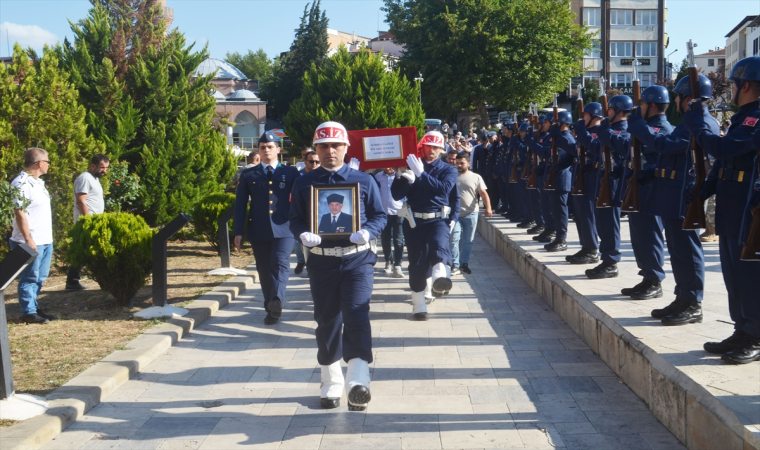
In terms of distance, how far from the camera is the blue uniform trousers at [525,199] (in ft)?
53.6

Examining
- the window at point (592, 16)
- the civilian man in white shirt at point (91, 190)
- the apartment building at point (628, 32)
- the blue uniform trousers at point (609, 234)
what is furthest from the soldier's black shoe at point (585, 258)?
the window at point (592, 16)

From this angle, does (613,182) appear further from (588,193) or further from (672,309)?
(672,309)

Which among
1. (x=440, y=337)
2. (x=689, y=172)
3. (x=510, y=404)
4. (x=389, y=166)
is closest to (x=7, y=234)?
(x=389, y=166)

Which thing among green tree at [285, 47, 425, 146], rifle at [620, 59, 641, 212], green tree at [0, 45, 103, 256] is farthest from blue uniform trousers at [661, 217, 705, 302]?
green tree at [285, 47, 425, 146]

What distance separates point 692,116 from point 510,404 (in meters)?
2.51

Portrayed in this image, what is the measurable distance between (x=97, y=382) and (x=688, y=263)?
16.2 feet

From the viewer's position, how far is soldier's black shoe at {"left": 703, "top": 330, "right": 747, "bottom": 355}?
5266 mm

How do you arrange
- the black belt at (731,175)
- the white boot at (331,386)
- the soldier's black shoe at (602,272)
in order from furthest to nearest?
the soldier's black shoe at (602,272) → the white boot at (331,386) → the black belt at (731,175)

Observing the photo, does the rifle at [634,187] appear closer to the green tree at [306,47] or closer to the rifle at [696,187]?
the rifle at [696,187]

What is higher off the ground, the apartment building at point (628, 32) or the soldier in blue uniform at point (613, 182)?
the apartment building at point (628, 32)

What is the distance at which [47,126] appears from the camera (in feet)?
38.3

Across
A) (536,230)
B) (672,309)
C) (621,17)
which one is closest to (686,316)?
(672,309)

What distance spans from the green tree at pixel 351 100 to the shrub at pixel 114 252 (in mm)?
23025

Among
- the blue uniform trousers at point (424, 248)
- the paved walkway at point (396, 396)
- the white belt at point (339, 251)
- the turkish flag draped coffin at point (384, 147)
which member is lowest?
the paved walkway at point (396, 396)
